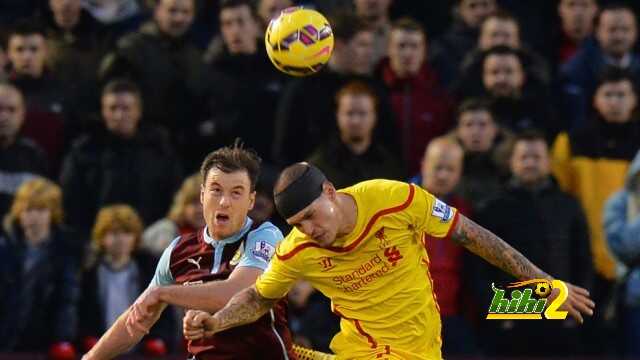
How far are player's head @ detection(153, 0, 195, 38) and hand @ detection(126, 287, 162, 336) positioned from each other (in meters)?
5.19

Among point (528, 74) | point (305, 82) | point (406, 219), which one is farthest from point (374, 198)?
point (528, 74)

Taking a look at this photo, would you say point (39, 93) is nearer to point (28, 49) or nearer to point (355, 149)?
point (28, 49)

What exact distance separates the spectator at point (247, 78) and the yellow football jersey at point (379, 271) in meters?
4.11

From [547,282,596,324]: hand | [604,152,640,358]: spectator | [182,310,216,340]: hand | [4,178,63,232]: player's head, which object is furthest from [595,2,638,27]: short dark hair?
[182,310,216,340]: hand

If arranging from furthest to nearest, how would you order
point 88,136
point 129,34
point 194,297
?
point 129,34, point 88,136, point 194,297

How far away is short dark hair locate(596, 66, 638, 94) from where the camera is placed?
1266 cm

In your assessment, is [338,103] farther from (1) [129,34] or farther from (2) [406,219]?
(2) [406,219]

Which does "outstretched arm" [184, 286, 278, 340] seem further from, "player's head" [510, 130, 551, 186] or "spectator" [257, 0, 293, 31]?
"spectator" [257, 0, 293, 31]

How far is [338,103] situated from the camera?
12.4m

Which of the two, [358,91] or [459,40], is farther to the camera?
[459,40]

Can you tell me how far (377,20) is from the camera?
13586 millimetres

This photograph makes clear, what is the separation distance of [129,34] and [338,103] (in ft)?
6.85

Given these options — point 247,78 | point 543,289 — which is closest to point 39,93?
point 247,78

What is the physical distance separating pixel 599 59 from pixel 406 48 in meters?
1.95
